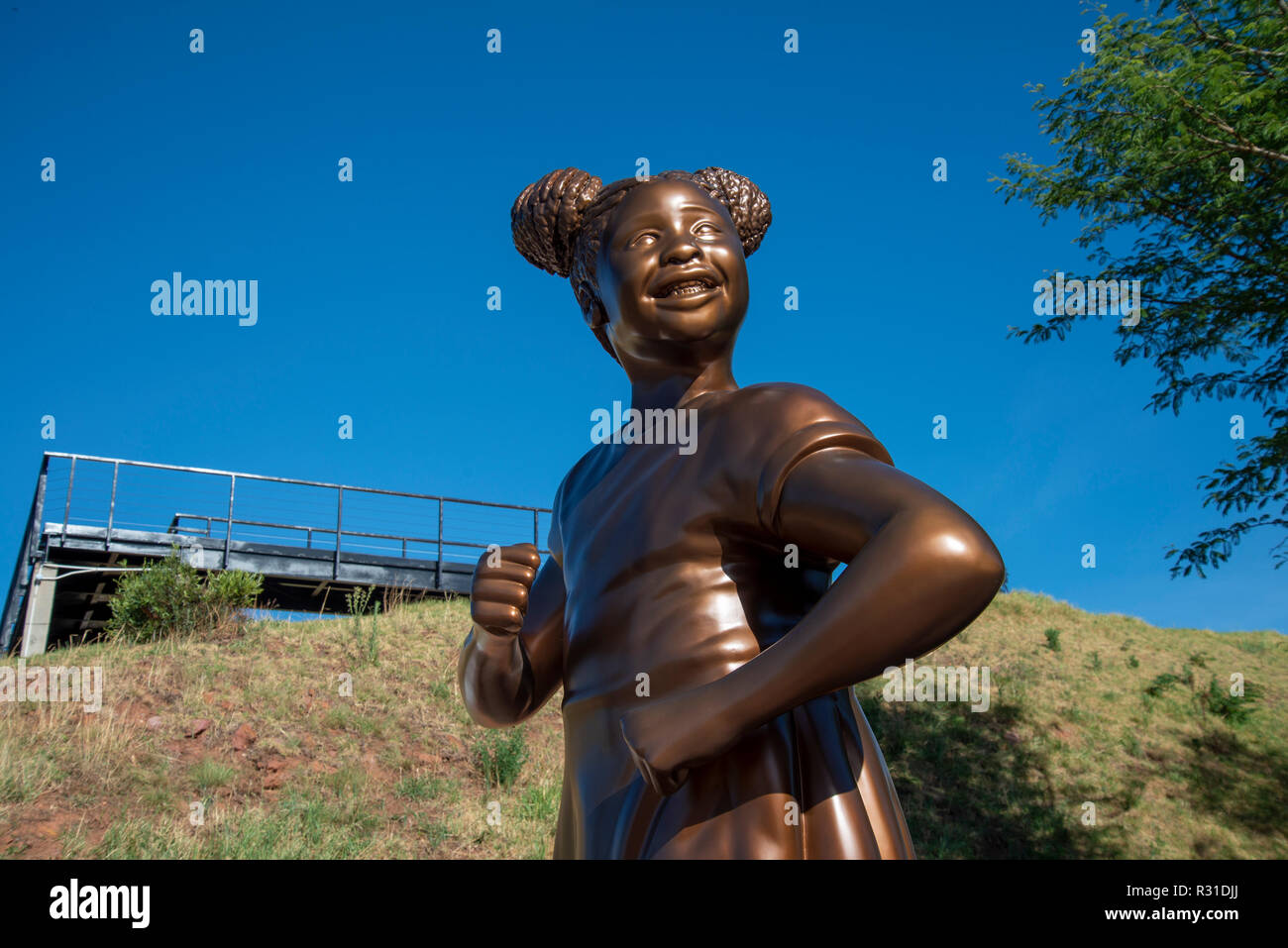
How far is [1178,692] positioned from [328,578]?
11.7 m

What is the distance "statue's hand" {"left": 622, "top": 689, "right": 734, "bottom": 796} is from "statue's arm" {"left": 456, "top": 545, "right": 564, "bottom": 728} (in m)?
0.57

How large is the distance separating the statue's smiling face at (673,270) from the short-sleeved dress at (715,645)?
0.20 meters

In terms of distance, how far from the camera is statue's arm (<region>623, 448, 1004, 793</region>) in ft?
5.39

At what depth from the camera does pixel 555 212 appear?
2.66m

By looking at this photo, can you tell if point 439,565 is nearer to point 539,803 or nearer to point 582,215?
point 539,803

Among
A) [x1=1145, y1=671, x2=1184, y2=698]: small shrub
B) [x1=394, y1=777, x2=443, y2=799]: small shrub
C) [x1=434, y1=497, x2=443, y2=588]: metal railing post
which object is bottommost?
[x1=394, y1=777, x2=443, y2=799]: small shrub

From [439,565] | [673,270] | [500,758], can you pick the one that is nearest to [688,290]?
Result: [673,270]

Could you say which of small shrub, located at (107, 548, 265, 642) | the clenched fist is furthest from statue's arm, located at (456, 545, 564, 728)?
small shrub, located at (107, 548, 265, 642)

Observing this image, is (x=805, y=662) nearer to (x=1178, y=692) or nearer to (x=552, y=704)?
(x=552, y=704)

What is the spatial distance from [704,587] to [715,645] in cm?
12

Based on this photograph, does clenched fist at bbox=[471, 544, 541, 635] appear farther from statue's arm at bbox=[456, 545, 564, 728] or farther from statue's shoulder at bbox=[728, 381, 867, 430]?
statue's shoulder at bbox=[728, 381, 867, 430]

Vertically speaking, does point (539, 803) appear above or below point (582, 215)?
below

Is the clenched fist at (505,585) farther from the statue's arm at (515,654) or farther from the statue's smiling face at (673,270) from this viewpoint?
the statue's smiling face at (673,270)
